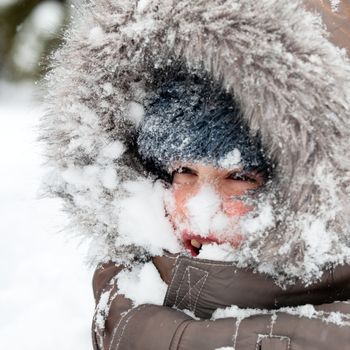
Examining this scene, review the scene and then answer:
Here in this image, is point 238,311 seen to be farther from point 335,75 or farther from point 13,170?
point 13,170

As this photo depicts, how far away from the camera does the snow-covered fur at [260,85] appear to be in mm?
850

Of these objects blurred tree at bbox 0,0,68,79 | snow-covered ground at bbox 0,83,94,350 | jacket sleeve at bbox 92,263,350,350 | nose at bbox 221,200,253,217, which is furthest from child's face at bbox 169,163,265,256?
blurred tree at bbox 0,0,68,79

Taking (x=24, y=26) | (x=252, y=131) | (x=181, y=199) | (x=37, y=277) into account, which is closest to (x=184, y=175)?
(x=181, y=199)

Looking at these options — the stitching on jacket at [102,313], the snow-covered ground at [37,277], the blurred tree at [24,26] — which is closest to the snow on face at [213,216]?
the stitching on jacket at [102,313]

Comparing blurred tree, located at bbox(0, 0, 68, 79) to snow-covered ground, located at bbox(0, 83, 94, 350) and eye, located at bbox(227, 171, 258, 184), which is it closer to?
snow-covered ground, located at bbox(0, 83, 94, 350)

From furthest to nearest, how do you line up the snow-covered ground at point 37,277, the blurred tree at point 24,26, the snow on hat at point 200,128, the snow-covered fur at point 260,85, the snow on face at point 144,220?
the blurred tree at point 24,26
the snow-covered ground at point 37,277
the snow on face at point 144,220
the snow on hat at point 200,128
the snow-covered fur at point 260,85

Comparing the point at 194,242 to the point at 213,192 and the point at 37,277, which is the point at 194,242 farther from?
the point at 37,277

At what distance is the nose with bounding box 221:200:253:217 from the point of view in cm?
98

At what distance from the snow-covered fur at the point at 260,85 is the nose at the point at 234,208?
49mm

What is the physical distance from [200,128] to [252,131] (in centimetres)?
11

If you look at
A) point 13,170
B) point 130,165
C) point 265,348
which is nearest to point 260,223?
point 265,348

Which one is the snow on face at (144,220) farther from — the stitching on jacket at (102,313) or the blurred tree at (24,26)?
the blurred tree at (24,26)

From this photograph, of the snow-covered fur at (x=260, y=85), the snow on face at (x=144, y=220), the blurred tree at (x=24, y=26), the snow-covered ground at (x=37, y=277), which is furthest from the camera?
the blurred tree at (x=24, y=26)

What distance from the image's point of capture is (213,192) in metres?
1.00
